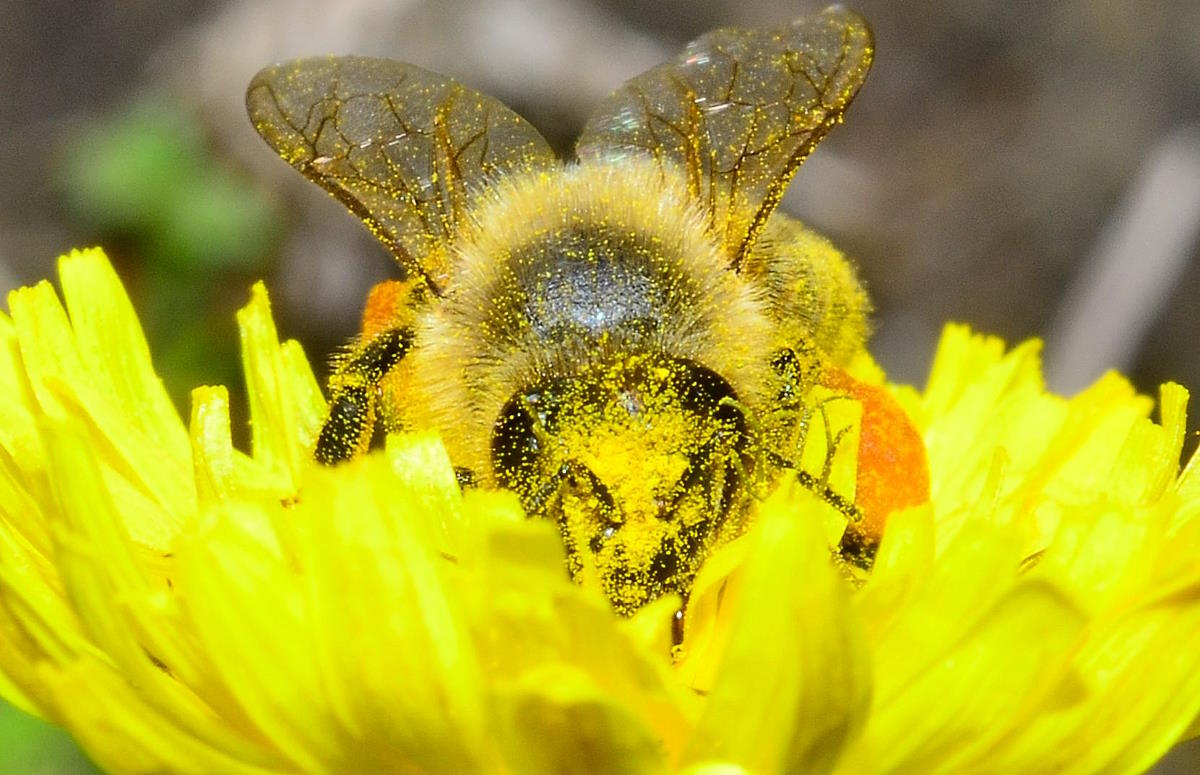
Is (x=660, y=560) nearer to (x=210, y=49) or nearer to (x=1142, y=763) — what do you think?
(x=1142, y=763)

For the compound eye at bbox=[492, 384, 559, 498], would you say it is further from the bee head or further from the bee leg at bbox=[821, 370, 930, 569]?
the bee leg at bbox=[821, 370, 930, 569]

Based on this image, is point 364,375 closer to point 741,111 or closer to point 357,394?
point 357,394

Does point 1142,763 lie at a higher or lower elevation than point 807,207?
lower

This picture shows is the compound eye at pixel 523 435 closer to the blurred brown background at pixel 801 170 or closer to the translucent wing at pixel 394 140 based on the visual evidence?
the translucent wing at pixel 394 140

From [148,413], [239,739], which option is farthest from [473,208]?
[239,739]

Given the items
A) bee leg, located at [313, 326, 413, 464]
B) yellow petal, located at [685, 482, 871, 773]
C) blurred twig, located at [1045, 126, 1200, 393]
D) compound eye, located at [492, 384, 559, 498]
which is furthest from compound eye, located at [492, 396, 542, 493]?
blurred twig, located at [1045, 126, 1200, 393]

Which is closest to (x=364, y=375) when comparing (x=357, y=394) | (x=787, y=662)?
(x=357, y=394)
